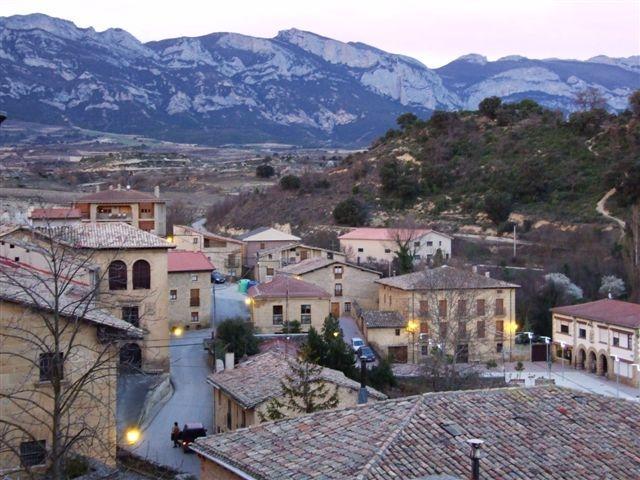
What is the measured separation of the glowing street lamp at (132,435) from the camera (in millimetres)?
20031

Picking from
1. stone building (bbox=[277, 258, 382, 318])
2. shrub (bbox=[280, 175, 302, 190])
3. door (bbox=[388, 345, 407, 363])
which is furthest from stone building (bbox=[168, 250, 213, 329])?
shrub (bbox=[280, 175, 302, 190])

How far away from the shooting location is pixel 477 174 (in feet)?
204

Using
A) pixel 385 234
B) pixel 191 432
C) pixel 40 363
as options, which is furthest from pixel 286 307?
pixel 40 363

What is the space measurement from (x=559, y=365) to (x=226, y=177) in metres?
59.5

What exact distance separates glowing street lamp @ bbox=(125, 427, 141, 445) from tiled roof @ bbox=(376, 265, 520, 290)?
56.0ft

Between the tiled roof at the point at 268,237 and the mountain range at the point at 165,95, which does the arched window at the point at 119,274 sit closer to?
the tiled roof at the point at 268,237

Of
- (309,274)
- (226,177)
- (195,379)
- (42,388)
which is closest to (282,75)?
(226,177)

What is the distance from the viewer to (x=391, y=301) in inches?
1505

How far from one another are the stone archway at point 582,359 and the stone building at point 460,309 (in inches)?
103

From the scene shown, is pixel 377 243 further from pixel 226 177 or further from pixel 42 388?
pixel 226 177

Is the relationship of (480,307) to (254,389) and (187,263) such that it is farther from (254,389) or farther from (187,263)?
(254,389)

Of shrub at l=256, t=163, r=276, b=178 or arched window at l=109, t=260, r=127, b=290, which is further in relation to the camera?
shrub at l=256, t=163, r=276, b=178

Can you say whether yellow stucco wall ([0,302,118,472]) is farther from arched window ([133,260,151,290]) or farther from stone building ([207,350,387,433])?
arched window ([133,260,151,290])

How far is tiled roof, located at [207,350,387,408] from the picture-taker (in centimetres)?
1955
